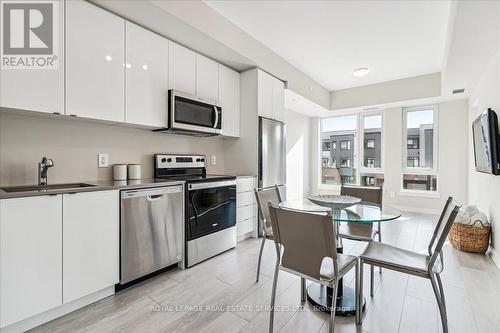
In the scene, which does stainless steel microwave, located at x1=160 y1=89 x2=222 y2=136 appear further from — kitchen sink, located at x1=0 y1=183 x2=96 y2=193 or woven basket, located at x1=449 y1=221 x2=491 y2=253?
woven basket, located at x1=449 y1=221 x2=491 y2=253

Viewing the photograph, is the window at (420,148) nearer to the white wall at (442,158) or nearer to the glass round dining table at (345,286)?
the white wall at (442,158)

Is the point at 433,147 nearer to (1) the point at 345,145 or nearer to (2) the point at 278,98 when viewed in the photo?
(1) the point at 345,145

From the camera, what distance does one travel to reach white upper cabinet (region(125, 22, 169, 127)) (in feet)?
7.31

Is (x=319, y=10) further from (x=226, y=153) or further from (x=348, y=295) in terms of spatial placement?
(x=348, y=295)

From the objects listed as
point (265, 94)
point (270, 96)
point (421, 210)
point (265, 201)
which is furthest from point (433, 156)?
point (265, 201)

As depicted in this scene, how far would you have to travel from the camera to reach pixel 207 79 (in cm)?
299

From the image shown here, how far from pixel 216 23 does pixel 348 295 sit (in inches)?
114

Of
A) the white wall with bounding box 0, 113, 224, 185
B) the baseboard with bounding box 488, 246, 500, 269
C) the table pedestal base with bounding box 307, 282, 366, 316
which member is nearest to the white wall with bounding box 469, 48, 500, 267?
the baseboard with bounding box 488, 246, 500, 269

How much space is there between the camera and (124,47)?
2.17 meters

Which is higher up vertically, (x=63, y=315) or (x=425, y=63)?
(x=425, y=63)

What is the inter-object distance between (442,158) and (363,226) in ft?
12.1

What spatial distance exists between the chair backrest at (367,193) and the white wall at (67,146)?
220 cm

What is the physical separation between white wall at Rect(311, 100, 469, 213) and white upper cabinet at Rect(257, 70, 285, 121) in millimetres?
3063

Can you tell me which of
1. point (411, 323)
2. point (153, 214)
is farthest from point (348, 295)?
point (153, 214)
